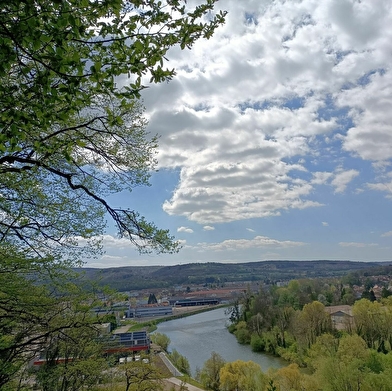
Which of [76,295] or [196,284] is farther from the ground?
[76,295]

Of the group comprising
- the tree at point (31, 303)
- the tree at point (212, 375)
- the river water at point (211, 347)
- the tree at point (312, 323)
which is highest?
the tree at point (31, 303)

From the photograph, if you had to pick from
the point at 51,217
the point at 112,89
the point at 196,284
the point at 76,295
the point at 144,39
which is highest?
the point at 144,39

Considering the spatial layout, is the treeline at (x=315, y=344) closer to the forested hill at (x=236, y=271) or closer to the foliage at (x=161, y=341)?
the foliage at (x=161, y=341)

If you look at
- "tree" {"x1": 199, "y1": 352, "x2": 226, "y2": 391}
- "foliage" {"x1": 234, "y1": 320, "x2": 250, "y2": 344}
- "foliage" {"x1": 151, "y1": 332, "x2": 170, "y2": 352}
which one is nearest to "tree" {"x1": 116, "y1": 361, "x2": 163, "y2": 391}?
"tree" {"x1": 199, "y1": 352, "x2": 226, "y2": 391}

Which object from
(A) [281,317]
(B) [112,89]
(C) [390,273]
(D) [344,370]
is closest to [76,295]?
(B) [112,89]

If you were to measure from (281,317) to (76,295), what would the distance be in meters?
29.0

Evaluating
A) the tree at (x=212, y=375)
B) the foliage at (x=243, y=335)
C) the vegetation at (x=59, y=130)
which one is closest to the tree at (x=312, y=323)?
the foliage at (x=243, y=335)

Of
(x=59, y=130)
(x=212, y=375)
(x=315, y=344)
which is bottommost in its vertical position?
(x=212, y=375)

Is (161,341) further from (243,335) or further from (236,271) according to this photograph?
(236,271)

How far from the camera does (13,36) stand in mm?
1712

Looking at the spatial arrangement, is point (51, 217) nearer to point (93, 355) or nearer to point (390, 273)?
point (93, 355)

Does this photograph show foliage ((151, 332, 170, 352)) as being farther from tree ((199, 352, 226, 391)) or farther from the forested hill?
the forested hill

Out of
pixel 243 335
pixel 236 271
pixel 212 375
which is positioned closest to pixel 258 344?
pixel 243 335

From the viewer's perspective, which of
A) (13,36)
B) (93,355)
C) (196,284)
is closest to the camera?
(13,36)
